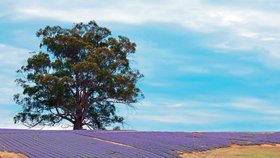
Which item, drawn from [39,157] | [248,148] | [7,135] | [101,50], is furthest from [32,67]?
[39,157]

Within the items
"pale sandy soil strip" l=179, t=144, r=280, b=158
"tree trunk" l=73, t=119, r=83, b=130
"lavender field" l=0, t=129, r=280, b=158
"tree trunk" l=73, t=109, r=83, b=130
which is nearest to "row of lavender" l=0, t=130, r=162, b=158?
"lavender field" l=0, t=129, r=280, b=158

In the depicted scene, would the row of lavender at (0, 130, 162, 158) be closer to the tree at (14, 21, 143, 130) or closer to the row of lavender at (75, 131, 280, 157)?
the row of lavender at (75, 131, 280, 157)

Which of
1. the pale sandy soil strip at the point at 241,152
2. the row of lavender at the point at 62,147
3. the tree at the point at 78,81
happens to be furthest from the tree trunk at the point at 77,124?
the pale sandy soil strip at the point at 241,152

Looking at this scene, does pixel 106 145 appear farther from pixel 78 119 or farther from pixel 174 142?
pixel 78 119

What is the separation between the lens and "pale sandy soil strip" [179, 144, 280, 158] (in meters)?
21.9

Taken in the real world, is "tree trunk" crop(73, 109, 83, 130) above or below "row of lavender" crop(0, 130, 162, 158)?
above

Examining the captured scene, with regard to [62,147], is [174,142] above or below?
above

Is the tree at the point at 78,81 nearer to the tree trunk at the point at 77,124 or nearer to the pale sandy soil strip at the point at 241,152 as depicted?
the tree trunk at the point at 77,124

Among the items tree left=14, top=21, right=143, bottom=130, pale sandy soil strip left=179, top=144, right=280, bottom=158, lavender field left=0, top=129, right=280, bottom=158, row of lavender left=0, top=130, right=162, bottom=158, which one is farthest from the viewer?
tree left=14, top=21, right=143, bottom=130

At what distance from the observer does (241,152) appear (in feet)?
77.0

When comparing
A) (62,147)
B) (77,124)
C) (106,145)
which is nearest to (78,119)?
(77,124)

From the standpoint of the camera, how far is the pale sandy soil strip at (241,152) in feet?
71.9

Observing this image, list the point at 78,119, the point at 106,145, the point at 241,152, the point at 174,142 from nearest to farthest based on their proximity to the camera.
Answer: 1. the point at 106,145
2. the point at 241,152
3. the point at 174,142
4. the point at 78,119

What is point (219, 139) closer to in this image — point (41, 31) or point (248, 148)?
point (248, 148)
